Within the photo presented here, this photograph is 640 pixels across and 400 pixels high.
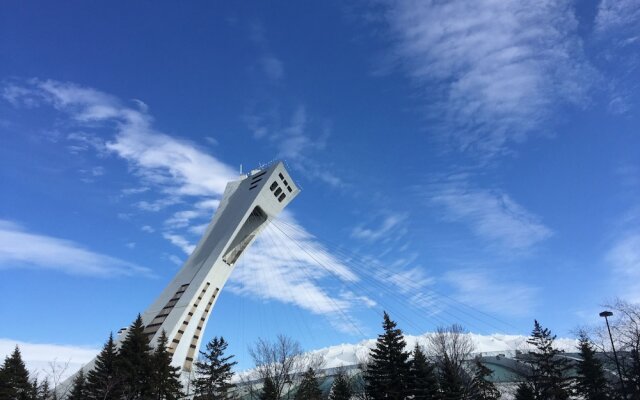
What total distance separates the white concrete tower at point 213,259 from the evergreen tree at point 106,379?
511 centimetres

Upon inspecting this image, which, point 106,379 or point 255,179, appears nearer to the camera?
point 106,379

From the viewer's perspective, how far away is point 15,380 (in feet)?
101

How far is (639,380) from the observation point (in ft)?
85.7

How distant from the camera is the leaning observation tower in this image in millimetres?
35062

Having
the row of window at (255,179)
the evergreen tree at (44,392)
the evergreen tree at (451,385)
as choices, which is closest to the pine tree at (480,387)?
the evergreen tree at (451,385)

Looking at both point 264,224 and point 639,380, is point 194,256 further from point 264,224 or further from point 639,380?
point 639,380

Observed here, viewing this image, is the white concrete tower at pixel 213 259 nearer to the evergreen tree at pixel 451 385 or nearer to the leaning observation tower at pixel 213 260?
the leaning observation tower at pixel 213 260

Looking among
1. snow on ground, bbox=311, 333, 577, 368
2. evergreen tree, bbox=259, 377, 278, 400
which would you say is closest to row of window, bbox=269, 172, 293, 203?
evergreen tree, bbox=259, 377, 278, 400

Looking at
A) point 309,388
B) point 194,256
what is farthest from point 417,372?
point 194,256

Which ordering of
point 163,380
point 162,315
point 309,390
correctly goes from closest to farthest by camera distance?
point 163,380, point 309,390, point 162,315

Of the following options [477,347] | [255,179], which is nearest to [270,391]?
[255,179]

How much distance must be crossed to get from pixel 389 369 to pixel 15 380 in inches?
1048

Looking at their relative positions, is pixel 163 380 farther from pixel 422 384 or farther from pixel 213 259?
pixel 422 384

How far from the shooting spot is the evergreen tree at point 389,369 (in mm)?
27609
